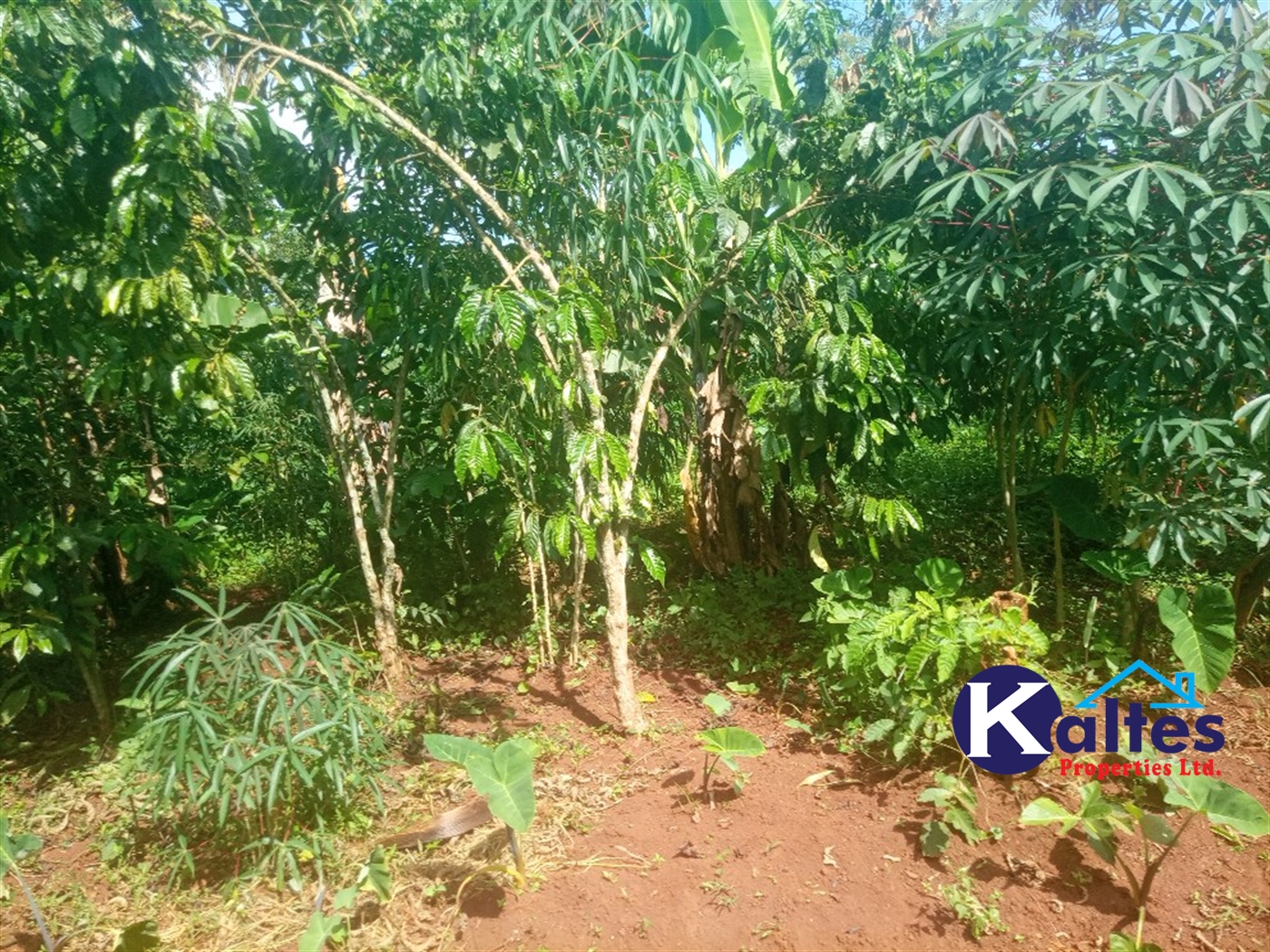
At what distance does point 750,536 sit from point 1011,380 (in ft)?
5.27

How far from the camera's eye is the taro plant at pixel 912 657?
8.82 ft

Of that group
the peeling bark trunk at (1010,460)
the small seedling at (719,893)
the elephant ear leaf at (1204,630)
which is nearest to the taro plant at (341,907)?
the small seedling at (719,893)

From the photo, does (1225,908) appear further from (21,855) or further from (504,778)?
(21,855)

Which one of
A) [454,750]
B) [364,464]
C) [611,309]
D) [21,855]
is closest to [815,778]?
[454,750]

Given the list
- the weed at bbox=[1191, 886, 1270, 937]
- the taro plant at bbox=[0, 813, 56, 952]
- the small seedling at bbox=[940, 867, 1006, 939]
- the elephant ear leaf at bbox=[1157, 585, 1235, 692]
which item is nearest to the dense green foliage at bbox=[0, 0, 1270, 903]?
the elephant ear leaf at bbox=[1157, 585, 1235, 692]

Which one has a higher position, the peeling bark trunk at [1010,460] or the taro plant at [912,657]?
the peeling bark trunk at [1010,460]

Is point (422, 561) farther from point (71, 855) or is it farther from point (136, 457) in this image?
point (71, 855)

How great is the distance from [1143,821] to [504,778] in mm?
1714

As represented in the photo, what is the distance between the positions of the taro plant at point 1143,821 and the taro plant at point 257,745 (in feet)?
6.43

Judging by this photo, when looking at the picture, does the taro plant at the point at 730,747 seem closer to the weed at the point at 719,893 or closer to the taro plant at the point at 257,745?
the weed at the point at 719,893

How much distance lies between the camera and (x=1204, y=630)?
9.42ft

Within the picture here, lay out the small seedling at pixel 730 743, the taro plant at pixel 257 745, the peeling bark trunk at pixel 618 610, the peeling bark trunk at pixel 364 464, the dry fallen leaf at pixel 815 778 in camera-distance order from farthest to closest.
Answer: the peeling bark trunk at pixel 364 464 < the peeling bark trunk at pixel 618 610 < the dry fallen leaf at pixel 815 778 < the small seedling at pixel 730 743 < the taro plant at pixel 257 745

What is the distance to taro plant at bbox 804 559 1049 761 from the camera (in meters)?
2.69

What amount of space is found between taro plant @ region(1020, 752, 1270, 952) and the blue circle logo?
0.75ft
